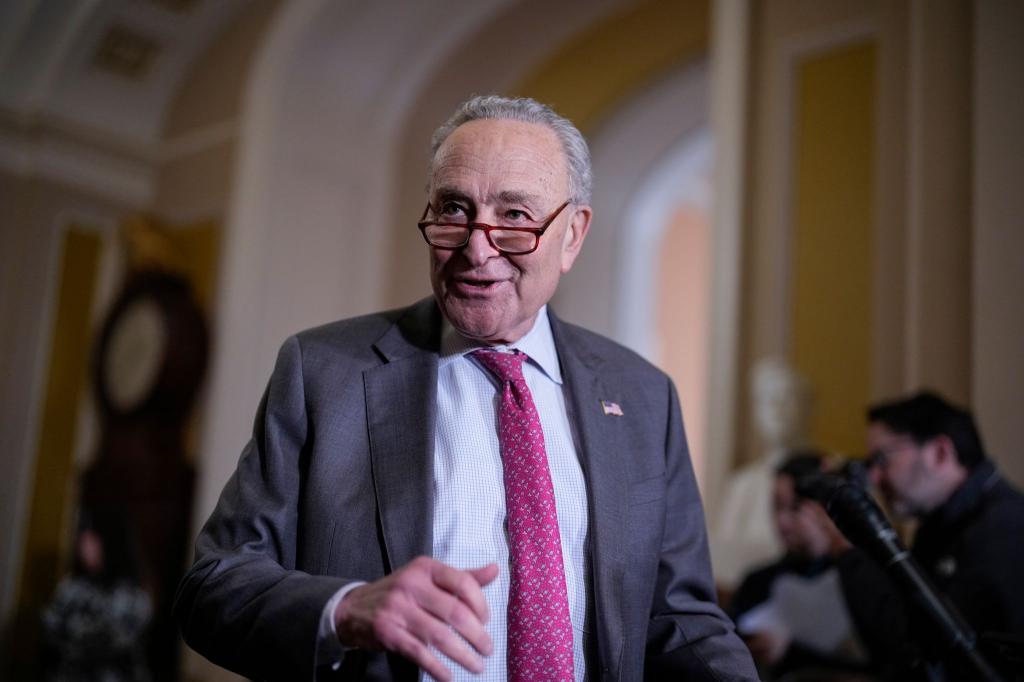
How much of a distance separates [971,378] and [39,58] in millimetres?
5693

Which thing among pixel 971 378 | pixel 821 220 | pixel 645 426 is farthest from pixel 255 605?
pixel 821 220

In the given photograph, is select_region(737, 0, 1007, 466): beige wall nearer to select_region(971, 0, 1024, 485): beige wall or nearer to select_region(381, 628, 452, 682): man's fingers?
select_region(971, 0, 1024, 485): beige wall

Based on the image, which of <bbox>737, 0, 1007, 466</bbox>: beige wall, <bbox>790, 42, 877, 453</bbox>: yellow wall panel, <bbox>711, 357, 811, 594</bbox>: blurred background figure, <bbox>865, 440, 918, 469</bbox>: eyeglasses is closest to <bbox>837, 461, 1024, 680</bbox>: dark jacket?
<bbox>865, 440, 918, 469</bbox>: eyeglasses

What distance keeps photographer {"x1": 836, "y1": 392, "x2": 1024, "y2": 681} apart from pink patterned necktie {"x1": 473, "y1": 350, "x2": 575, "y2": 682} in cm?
108

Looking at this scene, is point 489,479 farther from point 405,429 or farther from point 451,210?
point 451,210

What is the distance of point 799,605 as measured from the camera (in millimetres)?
2998

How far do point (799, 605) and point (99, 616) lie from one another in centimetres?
355

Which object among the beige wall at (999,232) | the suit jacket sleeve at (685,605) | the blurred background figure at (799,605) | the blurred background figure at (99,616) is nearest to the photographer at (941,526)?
the blurred background figure at (799,605)

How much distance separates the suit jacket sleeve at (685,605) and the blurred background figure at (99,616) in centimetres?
419

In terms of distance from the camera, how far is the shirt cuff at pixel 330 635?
110 centimetres

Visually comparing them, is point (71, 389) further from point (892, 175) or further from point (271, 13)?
point (892, 175)

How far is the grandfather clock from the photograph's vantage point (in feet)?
18.6

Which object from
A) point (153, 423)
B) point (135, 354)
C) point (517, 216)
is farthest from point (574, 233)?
point (135, 354)

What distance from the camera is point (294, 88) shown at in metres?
5.94
